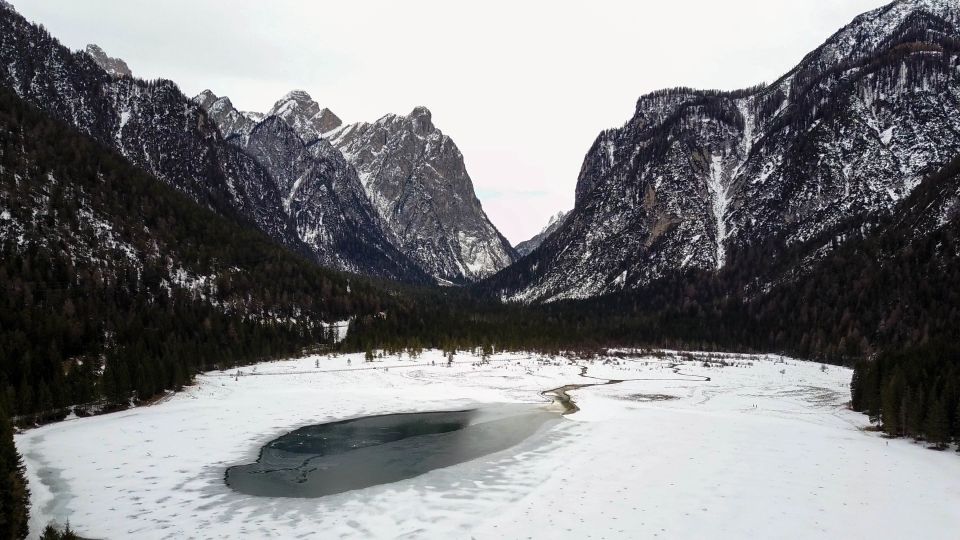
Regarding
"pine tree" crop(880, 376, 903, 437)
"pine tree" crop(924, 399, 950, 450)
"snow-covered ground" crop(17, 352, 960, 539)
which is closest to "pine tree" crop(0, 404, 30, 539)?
"snow-covered ground" crop(17, 352, 960, 539)

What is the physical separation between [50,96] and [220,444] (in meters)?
213

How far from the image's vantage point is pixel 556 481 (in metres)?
25.0

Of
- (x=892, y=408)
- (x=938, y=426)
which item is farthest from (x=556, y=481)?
(x=892, y=408)

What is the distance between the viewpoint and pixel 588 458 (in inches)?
1163

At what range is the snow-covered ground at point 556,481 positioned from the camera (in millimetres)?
19094

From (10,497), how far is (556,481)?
19.2 metres

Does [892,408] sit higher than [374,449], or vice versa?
[892,408]

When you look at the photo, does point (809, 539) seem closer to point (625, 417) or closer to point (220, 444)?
point (625, 417)

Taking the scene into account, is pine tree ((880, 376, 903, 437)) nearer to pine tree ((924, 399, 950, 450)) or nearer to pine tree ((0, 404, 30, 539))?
pine tree ((924, 399, 950, 450))

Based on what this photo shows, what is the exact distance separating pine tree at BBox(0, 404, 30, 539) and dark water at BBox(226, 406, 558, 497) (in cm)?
760

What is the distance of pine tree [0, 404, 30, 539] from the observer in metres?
16.5

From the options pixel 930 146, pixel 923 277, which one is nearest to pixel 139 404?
pixel 923 277

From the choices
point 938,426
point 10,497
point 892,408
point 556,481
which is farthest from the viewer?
point 892,408

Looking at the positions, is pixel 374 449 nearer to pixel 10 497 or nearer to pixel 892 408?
pixel 10 497
